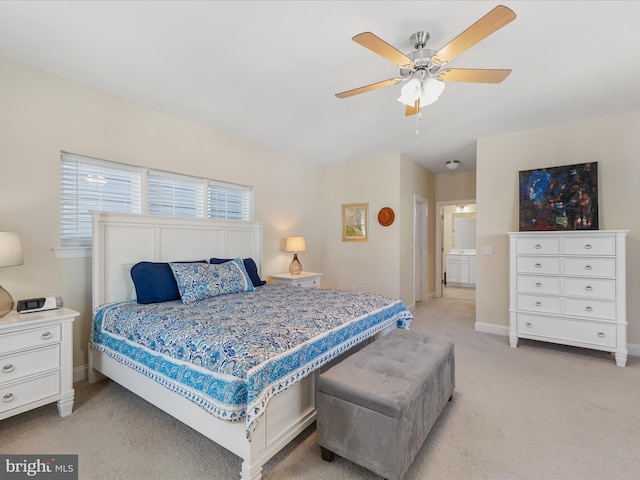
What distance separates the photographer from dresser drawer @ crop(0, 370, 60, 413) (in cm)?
193

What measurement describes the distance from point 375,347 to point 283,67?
7.27ft

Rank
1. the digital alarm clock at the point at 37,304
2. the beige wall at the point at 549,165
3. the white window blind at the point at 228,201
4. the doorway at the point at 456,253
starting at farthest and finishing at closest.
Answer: the doorway at the point at 456,253 < the white window blind at the point at 228,201 < the beige wall at the point at 549,165 < the digital alarm clock at the point at 37,304

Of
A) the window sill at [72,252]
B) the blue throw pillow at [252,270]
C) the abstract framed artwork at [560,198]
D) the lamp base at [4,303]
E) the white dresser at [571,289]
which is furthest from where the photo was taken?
the blue throw pillow at [252,270]

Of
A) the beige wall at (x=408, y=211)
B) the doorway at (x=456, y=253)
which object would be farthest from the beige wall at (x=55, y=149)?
the doorway at (x=456, y=253)

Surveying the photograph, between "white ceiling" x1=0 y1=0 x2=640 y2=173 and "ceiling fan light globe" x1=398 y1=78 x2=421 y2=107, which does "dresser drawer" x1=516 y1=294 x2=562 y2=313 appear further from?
"ceiling fan light globe" x1=398 y1=78 x2=421 y2=107

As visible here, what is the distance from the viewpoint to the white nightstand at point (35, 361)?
1.93 m

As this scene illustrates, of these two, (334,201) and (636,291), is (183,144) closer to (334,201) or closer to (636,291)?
(334,201)

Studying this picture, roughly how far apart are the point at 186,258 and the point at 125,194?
0.86 meters

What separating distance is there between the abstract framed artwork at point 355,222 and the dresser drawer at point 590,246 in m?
2.63

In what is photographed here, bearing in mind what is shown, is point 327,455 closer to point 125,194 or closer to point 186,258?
point 186,258

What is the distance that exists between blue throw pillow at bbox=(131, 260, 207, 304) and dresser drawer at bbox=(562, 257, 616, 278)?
3.91m

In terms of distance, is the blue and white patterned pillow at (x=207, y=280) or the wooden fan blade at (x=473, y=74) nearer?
the wooden fan blade at (x=473, y=74)

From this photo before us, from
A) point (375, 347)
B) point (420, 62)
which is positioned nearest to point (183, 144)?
point (420, 62)

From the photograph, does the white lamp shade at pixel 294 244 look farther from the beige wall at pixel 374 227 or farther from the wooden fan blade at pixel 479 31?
the wooden fan blade at pixel 479 31
